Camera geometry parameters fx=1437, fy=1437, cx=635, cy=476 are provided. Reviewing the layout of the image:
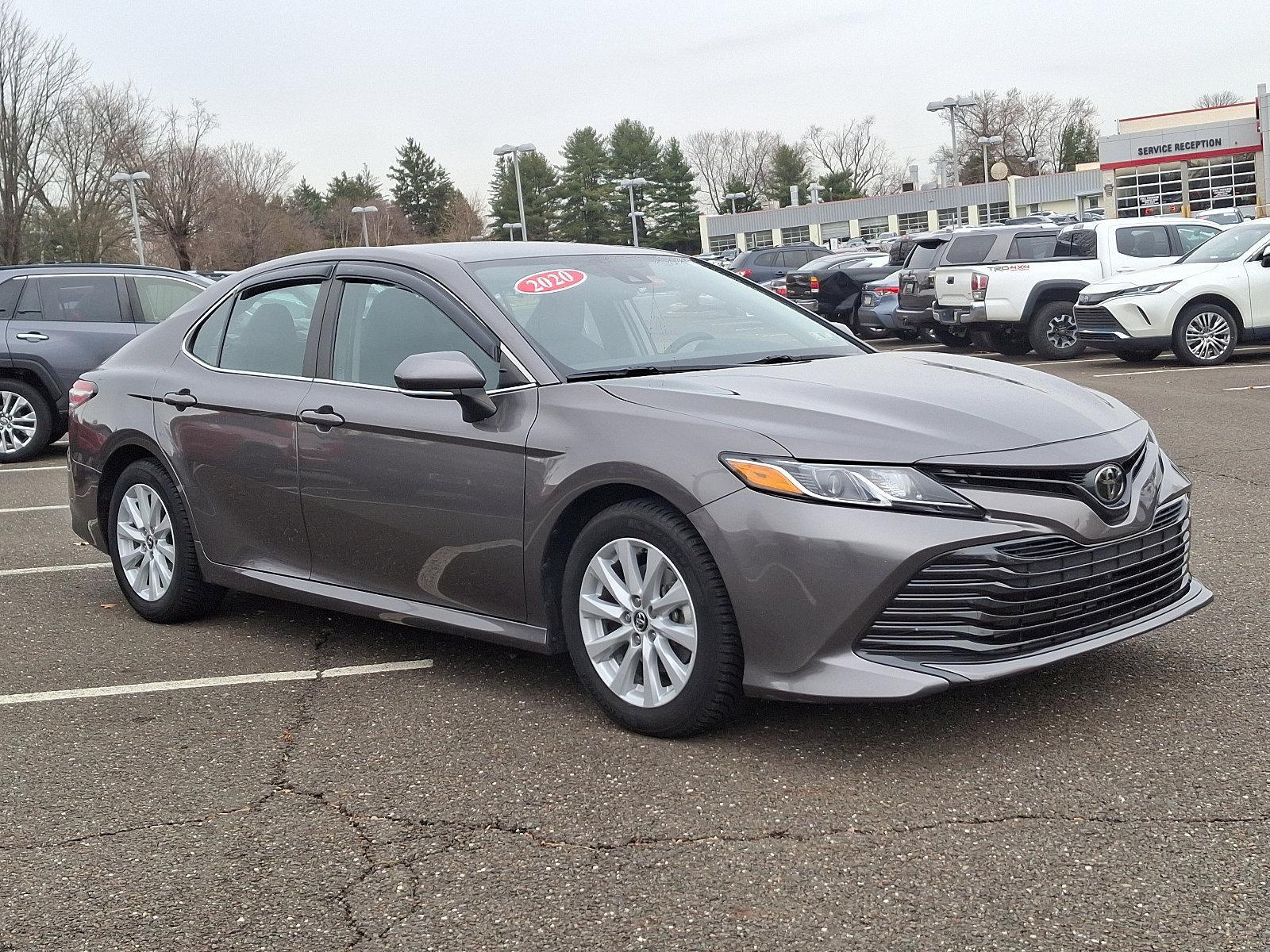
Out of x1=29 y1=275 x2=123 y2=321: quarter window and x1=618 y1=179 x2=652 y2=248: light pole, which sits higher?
x1=618 y1=179 x2=652 y2=248: light pole

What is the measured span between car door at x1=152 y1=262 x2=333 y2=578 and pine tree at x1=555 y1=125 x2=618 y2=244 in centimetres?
10871

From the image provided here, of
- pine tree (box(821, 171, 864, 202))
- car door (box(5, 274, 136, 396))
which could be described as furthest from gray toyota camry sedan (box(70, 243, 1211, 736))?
pine tree (box(821, 171, 864, 202))

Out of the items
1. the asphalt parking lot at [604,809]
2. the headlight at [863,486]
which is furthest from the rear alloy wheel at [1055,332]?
the headlight at [863,486]

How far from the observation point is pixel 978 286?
18484 mm

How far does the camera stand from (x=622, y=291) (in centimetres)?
511

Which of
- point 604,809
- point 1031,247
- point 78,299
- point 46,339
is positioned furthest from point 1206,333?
point 604,809

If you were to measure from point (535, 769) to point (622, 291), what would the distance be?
6.04 feet

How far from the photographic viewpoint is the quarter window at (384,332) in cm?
490

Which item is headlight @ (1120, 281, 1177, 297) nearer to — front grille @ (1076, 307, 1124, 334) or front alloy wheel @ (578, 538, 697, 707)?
front grille @ (1076, 307, 1124, 334)

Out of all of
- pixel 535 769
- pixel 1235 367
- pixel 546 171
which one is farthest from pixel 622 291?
pixel 546 171

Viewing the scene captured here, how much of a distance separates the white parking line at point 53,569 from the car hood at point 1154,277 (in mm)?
12510

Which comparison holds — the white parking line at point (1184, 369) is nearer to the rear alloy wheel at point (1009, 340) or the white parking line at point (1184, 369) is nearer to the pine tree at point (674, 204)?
the rear alloy wheel at point (1009, 340)

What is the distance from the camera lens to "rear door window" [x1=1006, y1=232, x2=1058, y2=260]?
59.6 ft

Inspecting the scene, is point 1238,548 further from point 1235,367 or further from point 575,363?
point 1235,367
